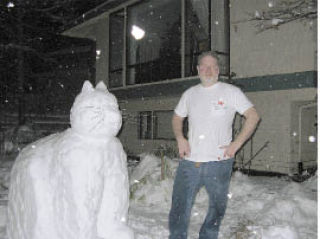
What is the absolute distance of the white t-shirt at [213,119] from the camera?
143 inches

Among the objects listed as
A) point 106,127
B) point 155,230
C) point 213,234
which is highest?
point 106,127

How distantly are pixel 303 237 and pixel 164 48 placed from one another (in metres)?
9.59

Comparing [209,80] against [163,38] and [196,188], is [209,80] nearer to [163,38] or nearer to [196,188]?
[196,188]

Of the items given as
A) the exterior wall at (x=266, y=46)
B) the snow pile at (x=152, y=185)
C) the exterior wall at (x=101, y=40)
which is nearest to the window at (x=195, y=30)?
the exterior wall at (x=266, y=46)

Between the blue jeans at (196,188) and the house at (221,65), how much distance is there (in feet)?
19.6

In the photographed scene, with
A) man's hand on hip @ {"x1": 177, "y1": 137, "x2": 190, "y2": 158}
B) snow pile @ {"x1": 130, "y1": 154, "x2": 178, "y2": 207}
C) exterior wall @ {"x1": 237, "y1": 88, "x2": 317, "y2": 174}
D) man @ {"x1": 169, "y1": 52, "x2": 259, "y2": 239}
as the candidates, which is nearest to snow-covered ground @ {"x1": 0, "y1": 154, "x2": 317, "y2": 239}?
snow pile @ {"x1": 130, "y1": 154, "x2": 178, "y2": 207}

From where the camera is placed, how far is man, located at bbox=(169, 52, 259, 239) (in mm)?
3625

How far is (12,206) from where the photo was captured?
3096mm

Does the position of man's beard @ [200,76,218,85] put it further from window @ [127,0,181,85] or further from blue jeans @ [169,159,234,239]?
window @ [127,0,181,85]

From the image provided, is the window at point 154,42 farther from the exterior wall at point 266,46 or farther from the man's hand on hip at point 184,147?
the man's hand on hip at point 184,147

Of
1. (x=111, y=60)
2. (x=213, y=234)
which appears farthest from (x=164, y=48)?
(x=213, y=234)

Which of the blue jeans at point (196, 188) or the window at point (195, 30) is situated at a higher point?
the window at point (195, 30)

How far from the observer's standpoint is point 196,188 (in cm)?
371

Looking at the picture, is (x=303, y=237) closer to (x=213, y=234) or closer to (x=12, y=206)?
(x=213, y=234)
